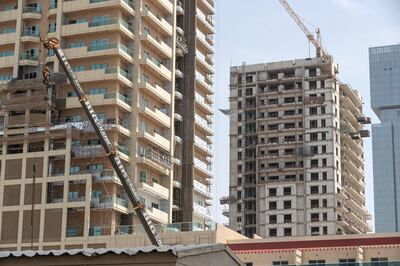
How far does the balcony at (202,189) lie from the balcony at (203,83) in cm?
1333

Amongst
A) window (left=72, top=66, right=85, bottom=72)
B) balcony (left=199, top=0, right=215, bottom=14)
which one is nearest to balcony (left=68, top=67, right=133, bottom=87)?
window (left=72, top=66, right=85, bottom=72)

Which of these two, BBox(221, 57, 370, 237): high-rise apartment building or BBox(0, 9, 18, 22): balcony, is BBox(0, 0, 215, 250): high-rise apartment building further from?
BBox(221, 57, 370, 237): high-rise apartment building

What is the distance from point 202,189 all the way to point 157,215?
49.5 ft

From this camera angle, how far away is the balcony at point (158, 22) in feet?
326

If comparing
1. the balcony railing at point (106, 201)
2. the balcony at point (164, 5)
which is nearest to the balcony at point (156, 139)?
the balcony railing at point (106, 201)

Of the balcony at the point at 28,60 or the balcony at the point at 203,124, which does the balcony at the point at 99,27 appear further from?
the balcony at the point at 203,124

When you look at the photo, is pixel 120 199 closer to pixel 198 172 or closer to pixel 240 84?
pixel 198 172

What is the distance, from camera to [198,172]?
360 ft

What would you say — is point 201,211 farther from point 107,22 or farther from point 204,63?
point 107,22

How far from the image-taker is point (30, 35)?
99688 mm

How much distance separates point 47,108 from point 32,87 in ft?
10.7

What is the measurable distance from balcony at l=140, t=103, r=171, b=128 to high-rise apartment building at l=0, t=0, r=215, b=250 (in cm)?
17

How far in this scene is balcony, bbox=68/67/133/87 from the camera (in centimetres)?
9344

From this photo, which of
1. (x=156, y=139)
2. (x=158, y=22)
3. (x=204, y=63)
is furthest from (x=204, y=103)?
(x=156, y=139)
